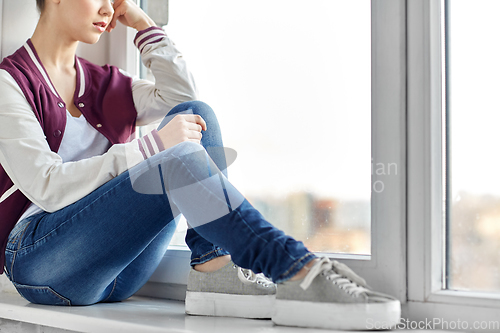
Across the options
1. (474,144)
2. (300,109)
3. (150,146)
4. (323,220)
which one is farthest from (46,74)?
(474,144)

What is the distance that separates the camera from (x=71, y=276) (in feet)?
3.10

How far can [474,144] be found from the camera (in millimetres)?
884

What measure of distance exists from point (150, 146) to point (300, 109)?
37cm

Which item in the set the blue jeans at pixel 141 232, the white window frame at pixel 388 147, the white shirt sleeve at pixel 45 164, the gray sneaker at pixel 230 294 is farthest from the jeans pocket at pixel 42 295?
the white window frame at pixel 388 147

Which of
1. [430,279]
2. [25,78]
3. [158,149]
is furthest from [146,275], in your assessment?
[430,279]

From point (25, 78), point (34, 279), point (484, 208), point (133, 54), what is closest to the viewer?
point (484, 208)

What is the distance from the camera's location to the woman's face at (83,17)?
1.13 meters

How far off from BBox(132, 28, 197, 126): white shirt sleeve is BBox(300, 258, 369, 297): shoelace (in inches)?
24.8

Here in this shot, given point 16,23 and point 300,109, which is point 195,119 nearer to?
point 300,109

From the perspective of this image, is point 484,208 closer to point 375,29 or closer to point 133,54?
point 375,29

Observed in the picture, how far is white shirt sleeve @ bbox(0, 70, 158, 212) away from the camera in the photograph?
91cm

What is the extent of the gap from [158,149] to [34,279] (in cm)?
38

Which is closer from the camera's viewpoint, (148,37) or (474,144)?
(474,144)

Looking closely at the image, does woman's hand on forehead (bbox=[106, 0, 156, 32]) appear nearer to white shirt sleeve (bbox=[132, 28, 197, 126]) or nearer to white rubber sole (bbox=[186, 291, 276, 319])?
white shirt sleeve (bbox=[132, 28, 197, 126])
